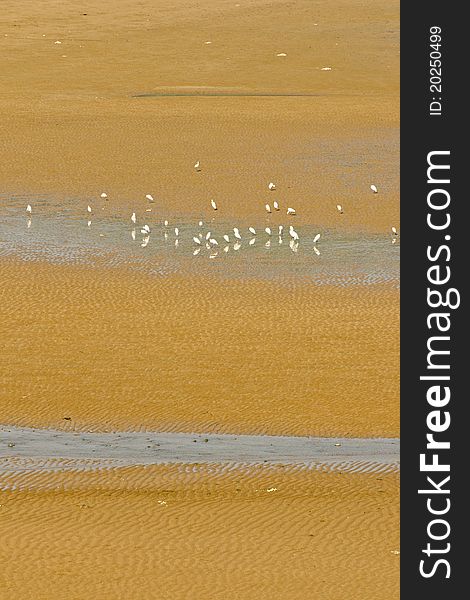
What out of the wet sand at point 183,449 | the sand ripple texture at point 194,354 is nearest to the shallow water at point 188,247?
the sand ripple texture at point 194,354

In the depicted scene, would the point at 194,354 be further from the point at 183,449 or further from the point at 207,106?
the point at 207,106

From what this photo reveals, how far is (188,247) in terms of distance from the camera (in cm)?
2075

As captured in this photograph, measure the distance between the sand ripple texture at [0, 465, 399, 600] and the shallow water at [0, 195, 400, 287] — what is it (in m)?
7.74

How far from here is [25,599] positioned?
9344mm

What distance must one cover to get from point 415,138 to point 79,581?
7259mm

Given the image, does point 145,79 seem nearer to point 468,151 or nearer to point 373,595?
point 468,151

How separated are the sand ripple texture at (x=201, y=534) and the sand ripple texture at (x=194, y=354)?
1.88m

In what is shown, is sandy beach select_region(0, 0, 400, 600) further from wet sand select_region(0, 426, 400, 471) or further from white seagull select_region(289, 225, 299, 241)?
white seagull select_region(289, 225, 299, 241)

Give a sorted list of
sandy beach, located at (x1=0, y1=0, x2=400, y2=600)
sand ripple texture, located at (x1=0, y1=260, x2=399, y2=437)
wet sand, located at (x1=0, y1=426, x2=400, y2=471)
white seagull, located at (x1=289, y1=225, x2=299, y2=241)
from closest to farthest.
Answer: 1. sandy beach, located at (x1=0, y1=0, x2=400, y2=600)
2. wet sand, located at (x1=0, y1=426, x2=400, y2=471)
3. sand ripple texture, located at (x1=0, y1=260, x2=399, y2=437)
4. white seagull, located at (x1=289, y1=225, x2=299, y2=241)

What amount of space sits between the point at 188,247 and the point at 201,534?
34.8 feet

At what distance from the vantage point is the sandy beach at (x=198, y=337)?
403 inches

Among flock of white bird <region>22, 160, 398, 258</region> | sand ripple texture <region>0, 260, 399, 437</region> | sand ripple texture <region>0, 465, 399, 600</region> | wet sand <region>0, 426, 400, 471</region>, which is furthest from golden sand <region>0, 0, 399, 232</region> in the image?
sand ripple texture <region>0, 465, 399, 600</region>

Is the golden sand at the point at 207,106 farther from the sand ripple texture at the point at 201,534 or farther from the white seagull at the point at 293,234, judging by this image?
the sand ripple texture at the point at 201,534

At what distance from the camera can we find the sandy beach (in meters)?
10.2
